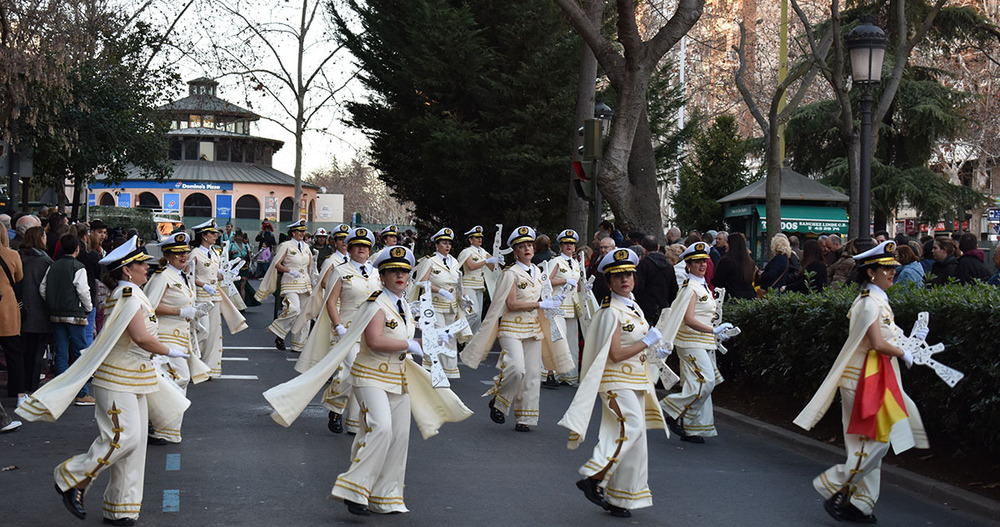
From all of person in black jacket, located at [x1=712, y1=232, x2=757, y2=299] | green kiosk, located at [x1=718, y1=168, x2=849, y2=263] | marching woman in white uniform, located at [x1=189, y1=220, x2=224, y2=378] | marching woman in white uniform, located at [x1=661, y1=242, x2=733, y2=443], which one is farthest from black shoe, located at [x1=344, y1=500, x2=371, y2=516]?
green kiosk, located at [x1=718, y1=168, x2=849, y2=263]

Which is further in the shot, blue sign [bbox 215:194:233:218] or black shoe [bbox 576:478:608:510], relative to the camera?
blue sign [bbox 215:194:233:218]

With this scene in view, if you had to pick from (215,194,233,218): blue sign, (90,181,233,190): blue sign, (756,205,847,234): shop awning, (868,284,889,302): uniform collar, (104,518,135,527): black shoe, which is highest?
(90,181,233,190): blue sign

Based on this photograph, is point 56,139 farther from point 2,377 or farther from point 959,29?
point 959,29

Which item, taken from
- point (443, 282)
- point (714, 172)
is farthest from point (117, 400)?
point (714, 172)

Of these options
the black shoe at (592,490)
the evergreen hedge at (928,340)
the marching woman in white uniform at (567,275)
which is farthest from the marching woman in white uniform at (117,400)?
the marching woman in white uniform at (567,275)

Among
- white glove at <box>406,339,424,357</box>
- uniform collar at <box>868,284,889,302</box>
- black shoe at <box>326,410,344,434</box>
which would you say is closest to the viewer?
white glove at <box>406,339,424,357</box>

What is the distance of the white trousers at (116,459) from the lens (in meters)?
6.75

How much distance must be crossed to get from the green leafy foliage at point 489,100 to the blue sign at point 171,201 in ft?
211

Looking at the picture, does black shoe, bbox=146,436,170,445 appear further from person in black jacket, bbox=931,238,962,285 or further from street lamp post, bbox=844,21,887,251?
person in black jacket, bbox=931,238,962,285

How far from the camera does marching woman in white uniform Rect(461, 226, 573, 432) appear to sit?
10695 mm

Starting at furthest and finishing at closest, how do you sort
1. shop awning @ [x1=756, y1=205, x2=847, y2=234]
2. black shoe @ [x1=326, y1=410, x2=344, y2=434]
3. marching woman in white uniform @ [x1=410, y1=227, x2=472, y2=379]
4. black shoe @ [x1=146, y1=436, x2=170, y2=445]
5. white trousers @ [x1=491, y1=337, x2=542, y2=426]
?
shop awning @ [x1=756, y1=205, x2=847, y2=234] < marching woman in white uniform @ [x1=410, y1=227, x2=472, y2=379] < white trousers @ [x1=491, y1=337, x2=542, y2=426] < black shoe @ [x1=326, y1=410, x2=344, y2=434] < black shoe @ [x1=146, y1=436, x2=170, y2=445]

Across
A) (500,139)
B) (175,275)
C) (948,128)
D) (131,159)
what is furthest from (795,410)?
(948,128)

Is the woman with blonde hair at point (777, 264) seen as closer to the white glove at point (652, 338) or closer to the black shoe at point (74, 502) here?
the white glove at point (652, 338)

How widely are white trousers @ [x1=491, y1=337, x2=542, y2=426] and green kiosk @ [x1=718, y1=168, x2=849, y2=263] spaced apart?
15995mm
